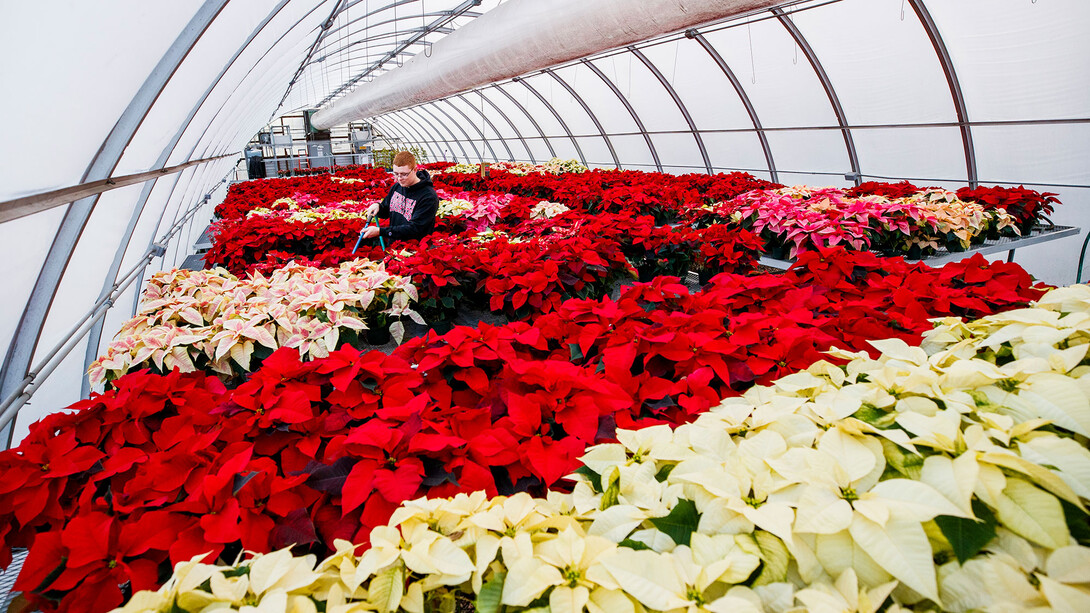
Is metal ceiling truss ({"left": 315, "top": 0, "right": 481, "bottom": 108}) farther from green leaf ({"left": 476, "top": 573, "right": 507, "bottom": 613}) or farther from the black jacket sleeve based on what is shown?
green leaf ({"left": 476, "top": 573, "right": 507, "bottom": 613})

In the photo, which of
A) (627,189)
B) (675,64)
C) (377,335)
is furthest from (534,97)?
(377,335)

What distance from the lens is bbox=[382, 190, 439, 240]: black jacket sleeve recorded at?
434 cm

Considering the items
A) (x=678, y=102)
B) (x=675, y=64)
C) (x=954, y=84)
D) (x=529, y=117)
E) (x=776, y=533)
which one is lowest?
(x=776, y=533)

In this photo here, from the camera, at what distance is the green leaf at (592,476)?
108cm

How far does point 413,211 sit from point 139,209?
201cm

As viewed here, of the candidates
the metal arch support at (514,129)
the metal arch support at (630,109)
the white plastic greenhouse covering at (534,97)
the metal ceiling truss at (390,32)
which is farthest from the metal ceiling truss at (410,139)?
the metal arch support at (630,109)

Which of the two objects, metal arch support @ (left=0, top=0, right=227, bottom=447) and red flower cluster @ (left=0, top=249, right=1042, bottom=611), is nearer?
red flower cluster @ (left=0, top=249, right=1042, bottom=611)

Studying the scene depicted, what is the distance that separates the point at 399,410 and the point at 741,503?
2.67 feet

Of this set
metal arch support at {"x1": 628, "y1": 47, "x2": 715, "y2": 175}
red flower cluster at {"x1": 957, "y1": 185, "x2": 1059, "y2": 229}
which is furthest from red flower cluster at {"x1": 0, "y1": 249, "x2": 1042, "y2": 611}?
metal arch support at {"x1": 628, "y1": 47, "x2": 715, "y2": 175}

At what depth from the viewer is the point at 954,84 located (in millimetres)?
7672

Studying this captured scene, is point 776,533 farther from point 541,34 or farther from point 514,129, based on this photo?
point 514,129

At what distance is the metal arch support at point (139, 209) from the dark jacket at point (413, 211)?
1.64 m

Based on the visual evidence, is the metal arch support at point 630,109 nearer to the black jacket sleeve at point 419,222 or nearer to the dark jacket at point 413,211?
the dark jacket at point 413,211

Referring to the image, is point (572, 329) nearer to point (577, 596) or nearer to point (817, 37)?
point (577, 596)
